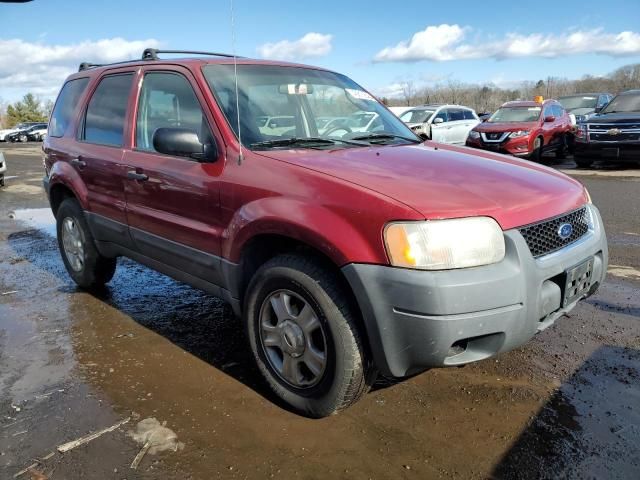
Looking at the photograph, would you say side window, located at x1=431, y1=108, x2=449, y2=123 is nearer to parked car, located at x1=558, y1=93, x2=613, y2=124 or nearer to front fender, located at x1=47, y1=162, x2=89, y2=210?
parked car, located at x1=558, y1=93, x2=613, y2=124

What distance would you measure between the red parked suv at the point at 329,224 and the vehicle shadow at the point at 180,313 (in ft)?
1.52

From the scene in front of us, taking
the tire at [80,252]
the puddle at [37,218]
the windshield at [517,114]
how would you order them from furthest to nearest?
the windshield at [517,114] → the puddle at [37,218] → the tire at [80,252]

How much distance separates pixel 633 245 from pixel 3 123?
88.0 metres

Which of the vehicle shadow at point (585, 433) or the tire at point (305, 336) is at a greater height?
the tire at point (305, 336)

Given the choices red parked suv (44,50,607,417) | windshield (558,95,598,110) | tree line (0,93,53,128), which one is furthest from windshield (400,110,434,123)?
tree line (0,93,53,128)

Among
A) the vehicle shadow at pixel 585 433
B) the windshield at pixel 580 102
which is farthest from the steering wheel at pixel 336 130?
the windshield at pixel 580 102

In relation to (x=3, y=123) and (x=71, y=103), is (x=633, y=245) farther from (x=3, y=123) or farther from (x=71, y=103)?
(x=3, y=123)

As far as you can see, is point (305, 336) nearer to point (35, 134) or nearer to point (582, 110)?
point (582, 110)

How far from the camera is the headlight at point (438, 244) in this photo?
2260mm

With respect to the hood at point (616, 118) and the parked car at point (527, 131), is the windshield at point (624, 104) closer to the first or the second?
the hood at point (616, 118)

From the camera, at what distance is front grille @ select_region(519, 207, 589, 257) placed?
2510 mm

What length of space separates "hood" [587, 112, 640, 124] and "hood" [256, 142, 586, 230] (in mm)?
10093

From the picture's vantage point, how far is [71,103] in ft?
15.5

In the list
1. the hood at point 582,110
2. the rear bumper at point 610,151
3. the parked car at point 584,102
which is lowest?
the rear bumper at point 610,151
